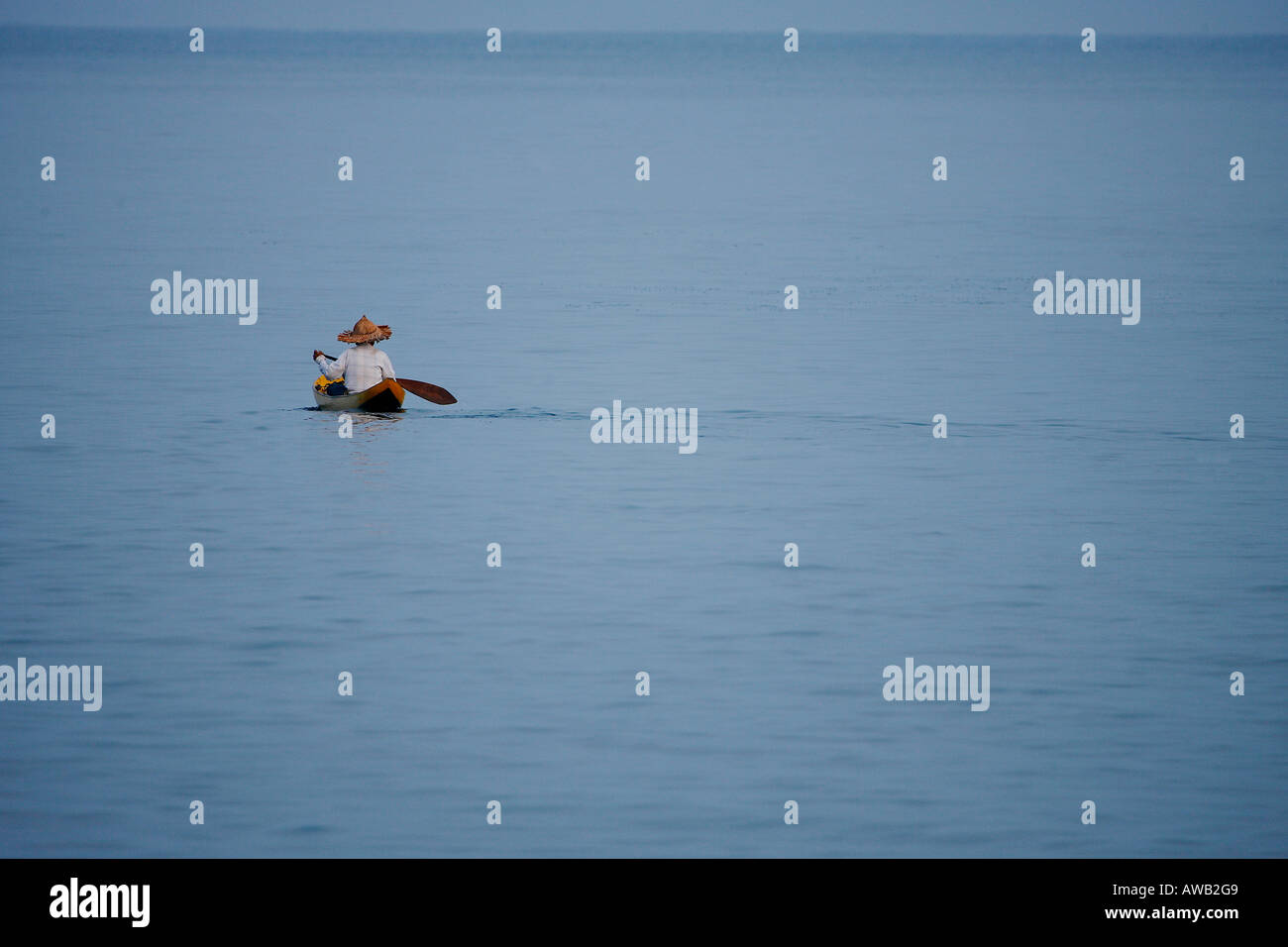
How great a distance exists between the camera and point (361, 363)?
80.1ft

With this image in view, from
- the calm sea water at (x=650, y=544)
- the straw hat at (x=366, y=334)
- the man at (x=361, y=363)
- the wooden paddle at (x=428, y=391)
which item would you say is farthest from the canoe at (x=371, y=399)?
the straw hat at (x=366, y=334)

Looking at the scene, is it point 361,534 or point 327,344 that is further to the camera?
point 327,344

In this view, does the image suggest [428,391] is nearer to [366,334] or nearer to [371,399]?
[371,399]

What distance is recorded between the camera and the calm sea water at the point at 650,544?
12.8 metres

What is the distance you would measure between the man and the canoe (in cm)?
8

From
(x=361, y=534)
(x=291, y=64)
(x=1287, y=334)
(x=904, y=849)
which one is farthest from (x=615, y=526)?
(x=291, y=64)

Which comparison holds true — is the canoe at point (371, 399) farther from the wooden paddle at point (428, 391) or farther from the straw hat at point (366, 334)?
the straw hat at point (366, 334)

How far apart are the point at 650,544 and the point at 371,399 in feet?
22.5

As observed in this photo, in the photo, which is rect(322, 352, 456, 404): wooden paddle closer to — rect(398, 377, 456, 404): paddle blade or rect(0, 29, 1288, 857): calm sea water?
rect(398, 377, 456, 404): paddle blade

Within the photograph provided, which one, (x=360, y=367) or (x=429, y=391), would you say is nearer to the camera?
(x=360, y=367)

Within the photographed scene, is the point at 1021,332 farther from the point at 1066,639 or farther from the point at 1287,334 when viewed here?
the point at 1066,639

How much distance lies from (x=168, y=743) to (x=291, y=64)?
16552 centimetres

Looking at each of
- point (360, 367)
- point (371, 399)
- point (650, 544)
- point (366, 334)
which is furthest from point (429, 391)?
point (650, 544)

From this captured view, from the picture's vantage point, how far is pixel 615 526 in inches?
774
